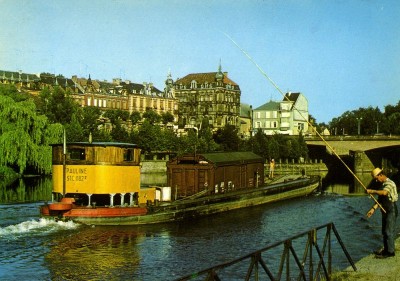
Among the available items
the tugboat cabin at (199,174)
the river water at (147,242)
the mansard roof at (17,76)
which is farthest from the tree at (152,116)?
the river water at (147,242)

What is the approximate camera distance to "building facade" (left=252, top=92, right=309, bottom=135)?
161500mm

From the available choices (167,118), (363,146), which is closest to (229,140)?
(363,146)

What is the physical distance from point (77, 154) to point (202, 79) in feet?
432

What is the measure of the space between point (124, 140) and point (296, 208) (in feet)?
188

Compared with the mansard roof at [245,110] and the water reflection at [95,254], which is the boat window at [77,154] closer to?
the water reflection at [95,254]

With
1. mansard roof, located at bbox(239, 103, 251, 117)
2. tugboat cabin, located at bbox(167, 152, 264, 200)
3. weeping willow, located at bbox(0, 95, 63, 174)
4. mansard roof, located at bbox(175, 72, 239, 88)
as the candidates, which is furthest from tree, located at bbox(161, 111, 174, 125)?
tugboat cabin, located at bbox(167, 152, 264, 200)

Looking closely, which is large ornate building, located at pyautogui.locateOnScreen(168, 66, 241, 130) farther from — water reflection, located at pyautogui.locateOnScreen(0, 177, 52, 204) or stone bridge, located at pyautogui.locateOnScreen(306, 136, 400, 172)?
water reflection, located at pyautogui.locateOnScreen(0, 177, 52, 204)

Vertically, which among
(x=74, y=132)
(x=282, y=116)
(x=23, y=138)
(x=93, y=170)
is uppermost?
(x=282, y=116)

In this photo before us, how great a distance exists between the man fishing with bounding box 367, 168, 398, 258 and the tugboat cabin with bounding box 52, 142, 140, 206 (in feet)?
69.9

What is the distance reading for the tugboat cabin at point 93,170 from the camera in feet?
114

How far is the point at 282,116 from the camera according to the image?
16338 cm

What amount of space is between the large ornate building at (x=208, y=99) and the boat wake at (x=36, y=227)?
412 feet

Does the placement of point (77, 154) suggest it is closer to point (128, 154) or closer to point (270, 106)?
point (128, 154)

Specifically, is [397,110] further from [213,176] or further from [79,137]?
[213,176]
